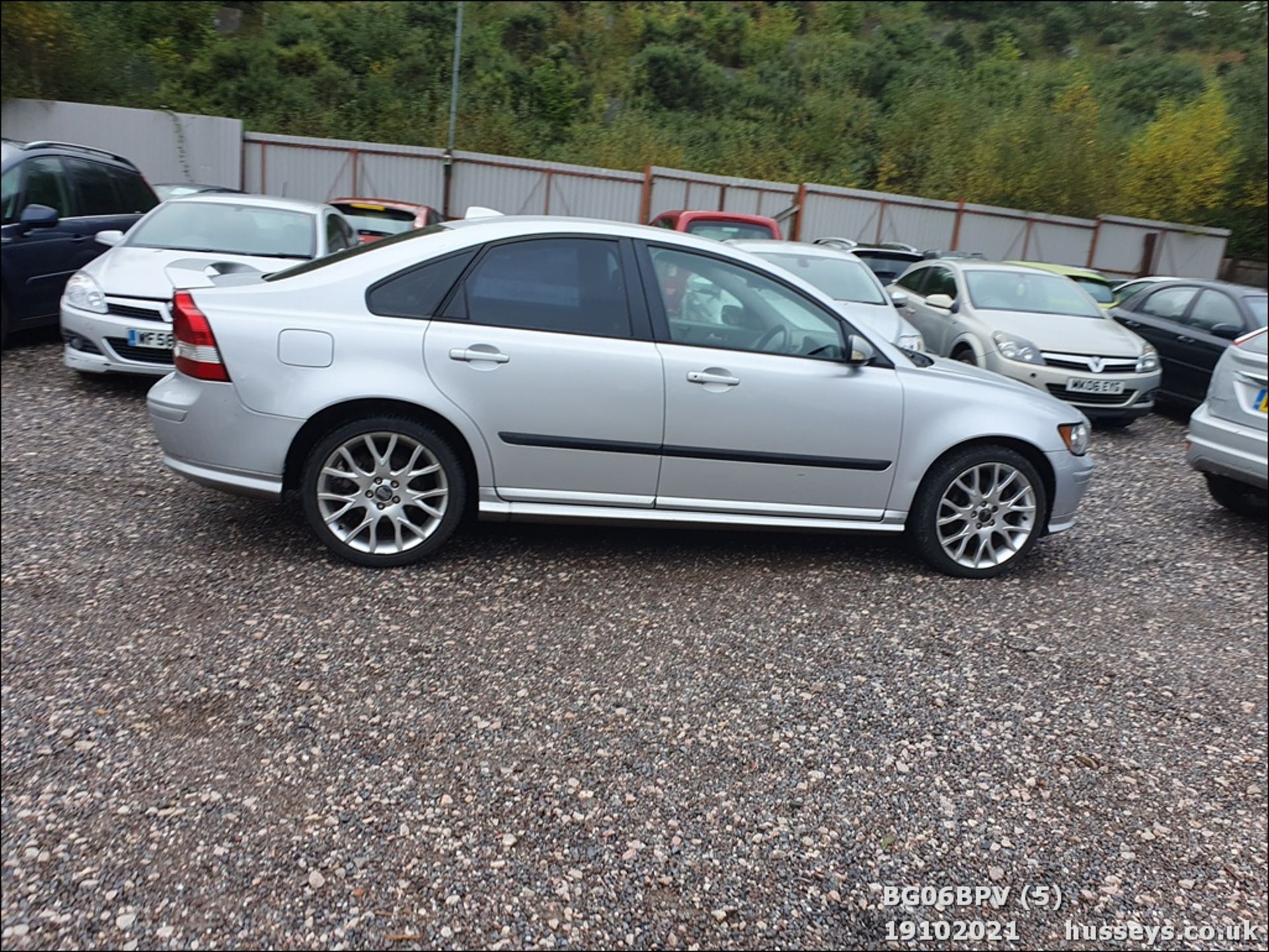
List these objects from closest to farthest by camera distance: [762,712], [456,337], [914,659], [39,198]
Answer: [762,712] < [914,659] < [456,337] < [39,198]

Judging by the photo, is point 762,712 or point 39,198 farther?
point 39,198

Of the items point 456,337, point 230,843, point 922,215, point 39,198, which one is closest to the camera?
point 230,843

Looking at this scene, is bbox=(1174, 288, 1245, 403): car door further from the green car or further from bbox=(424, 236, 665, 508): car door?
bbox=(424, 236, 665, 508): car door

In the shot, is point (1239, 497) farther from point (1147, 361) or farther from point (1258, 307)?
point (1258, 307)

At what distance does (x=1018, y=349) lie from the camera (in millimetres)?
9125

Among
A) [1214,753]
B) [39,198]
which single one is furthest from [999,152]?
[1214,753]

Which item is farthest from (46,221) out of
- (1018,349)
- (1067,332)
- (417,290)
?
(1067,332)

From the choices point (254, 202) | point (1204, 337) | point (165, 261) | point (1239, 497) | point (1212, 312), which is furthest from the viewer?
point (1212, 312)

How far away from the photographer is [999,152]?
1085 inches

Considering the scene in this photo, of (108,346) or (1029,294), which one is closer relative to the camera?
(108,346)

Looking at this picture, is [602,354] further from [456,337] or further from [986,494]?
[986,494]

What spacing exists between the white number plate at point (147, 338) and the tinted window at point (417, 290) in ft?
10.6

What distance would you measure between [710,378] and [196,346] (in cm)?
230

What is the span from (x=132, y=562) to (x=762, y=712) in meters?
2.90
